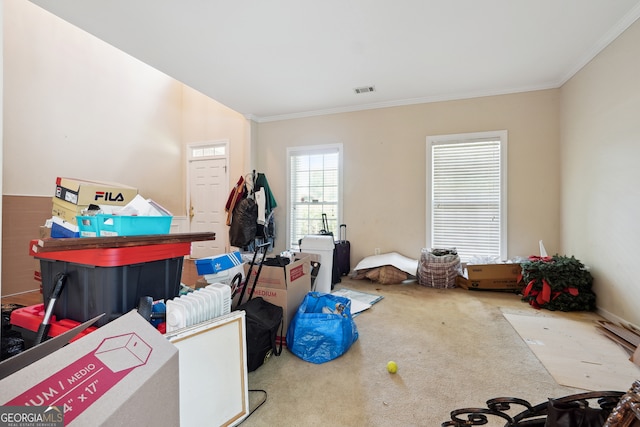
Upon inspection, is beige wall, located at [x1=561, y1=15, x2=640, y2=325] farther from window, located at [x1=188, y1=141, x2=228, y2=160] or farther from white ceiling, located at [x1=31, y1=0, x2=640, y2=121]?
window, located at [x1=188, y1=141, x2=228, y2=160]

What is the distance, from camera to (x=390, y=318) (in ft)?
8.86

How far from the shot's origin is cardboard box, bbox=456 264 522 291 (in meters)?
3.51

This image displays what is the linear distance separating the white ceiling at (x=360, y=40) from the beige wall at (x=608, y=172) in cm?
29

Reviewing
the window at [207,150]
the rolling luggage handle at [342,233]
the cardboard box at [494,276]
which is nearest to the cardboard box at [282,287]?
the rolling luggage handle at [342,233]

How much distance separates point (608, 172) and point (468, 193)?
1.49 metres

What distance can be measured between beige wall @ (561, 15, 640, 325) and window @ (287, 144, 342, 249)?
120 inches

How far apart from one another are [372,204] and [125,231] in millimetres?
3556

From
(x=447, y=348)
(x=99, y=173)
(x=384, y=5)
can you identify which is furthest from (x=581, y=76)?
(x=99, y=173)

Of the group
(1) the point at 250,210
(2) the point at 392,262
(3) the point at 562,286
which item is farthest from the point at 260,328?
(3) the point at 562,286

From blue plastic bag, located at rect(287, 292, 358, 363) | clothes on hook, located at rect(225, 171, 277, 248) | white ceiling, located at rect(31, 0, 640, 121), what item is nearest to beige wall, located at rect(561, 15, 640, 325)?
white ceiling, located at rect(31, 0, 640, 121)

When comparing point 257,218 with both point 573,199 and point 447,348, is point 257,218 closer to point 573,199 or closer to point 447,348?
point 447,348

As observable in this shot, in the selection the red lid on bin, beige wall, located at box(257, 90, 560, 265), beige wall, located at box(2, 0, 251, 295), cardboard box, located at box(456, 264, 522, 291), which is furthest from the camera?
beige wall, located at box(257, 90, 560, 265)

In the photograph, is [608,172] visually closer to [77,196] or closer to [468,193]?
[468,193]

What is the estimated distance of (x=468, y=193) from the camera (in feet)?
13.2
